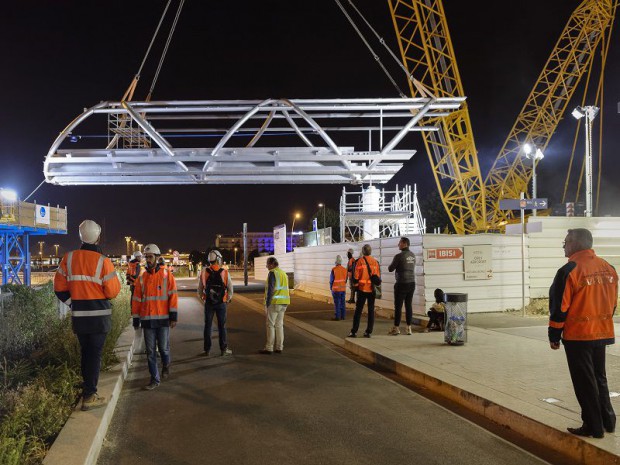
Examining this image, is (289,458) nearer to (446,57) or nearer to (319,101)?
(319,101)

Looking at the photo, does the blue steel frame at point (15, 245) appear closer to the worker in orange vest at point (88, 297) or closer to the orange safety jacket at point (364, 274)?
the orange safety jacket at point (364, 274)

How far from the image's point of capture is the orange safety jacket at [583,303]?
195 inches

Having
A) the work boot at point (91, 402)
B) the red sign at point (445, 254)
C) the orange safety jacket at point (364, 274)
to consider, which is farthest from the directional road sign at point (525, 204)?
the work boot at point (91, 402)

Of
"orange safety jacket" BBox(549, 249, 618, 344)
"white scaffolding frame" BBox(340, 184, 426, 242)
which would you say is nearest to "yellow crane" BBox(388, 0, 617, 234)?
"white scaffolding frame" BBox(340, 184, 426, 242)

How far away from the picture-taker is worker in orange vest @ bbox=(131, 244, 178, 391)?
777cm

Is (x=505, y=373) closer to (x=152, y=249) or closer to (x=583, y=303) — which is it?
(x=583, y=303)

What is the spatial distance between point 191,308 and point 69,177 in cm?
1127

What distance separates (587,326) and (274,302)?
6088mm

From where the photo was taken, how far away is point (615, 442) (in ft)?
15.8

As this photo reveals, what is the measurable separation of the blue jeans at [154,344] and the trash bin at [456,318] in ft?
16.6

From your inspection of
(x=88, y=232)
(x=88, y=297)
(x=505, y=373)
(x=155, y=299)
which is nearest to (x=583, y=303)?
(x=505, y=373)

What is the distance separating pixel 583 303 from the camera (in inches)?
196

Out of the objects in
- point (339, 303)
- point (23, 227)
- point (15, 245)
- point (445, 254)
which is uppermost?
point (23, 227)

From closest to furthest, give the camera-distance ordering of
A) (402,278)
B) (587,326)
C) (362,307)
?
(587,326) → (362,307) → (402,278)
